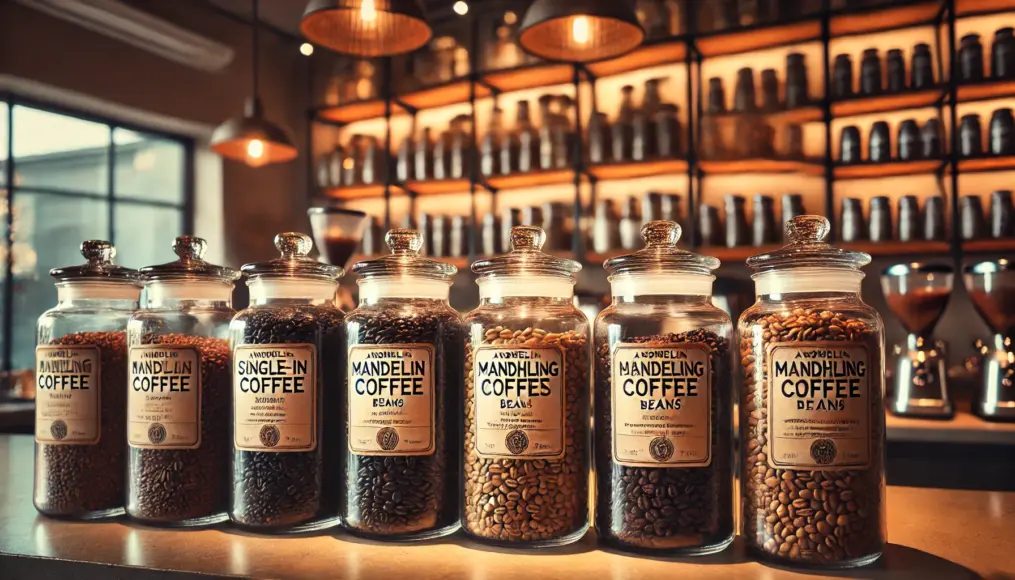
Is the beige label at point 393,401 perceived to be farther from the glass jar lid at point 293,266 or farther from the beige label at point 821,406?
the beige label at point 821,406

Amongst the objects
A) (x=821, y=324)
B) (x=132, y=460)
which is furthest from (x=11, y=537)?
(x=821, y=324)

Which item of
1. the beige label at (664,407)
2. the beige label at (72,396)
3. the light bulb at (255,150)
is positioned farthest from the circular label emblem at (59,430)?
the light bulb at (255,150)

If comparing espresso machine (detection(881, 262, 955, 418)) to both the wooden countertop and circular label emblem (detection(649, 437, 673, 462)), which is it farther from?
circular label emblem (detection(649, 437, 673, 462))

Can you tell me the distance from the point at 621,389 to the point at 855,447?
0.61ft

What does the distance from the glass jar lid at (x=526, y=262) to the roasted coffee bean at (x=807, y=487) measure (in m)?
0.17

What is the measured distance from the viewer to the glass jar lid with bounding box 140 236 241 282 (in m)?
0.80

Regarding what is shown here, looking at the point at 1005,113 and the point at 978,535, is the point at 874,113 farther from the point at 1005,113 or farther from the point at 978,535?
the point at 978,535

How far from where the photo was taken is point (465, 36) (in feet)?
13.7

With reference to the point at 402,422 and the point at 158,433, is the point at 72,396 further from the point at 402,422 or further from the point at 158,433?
Answer: the point at 402,422

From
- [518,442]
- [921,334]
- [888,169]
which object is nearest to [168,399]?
[518,442]

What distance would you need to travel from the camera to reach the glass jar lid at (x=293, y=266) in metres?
0.77

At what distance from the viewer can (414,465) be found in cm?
70

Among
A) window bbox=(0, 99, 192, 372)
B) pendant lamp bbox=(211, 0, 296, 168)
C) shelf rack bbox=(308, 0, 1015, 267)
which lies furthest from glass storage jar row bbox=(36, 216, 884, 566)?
window bbox=(0, 99, 192, 372)

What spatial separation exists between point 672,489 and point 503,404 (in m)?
0.15
